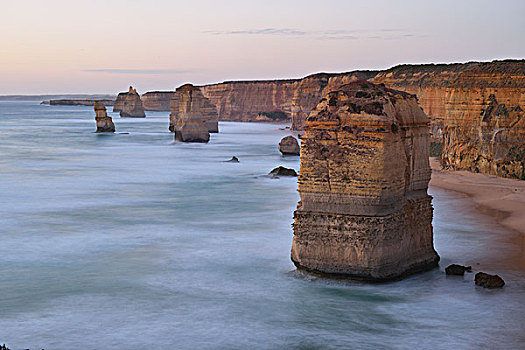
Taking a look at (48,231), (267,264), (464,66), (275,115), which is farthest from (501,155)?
(275,115)

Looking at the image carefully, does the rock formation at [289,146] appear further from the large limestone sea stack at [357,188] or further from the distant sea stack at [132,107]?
the distant sea stack at [132,107]

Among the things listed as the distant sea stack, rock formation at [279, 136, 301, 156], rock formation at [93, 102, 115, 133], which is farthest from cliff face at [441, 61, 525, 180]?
the distant sea stack

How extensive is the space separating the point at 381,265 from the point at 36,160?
42273mm

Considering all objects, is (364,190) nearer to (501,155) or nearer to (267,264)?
(267,264)

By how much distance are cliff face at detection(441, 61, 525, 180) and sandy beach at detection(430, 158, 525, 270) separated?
0.86 m

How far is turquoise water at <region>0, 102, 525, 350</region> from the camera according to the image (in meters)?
12.3

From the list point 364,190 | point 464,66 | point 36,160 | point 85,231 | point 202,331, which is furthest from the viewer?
point 464,66

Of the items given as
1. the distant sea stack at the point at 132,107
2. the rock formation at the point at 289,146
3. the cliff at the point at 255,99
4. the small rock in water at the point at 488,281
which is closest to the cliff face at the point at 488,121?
the rock formation at the point at 289,146

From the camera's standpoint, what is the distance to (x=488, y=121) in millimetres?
33094

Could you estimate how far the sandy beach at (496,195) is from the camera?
803 inches

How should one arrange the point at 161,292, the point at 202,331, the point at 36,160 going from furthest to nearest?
the point at 36,160, the point at 161,292, the point at 202,331

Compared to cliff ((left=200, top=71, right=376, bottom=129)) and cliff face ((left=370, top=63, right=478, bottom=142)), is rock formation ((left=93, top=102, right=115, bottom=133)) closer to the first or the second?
cliff face ((left=370, top=63, right=478, bottom=142))

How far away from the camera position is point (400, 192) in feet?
46.9

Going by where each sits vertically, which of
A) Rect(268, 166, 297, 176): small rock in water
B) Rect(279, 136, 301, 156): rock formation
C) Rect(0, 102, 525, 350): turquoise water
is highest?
Rect(279, 136, 301, 156): rock formation
